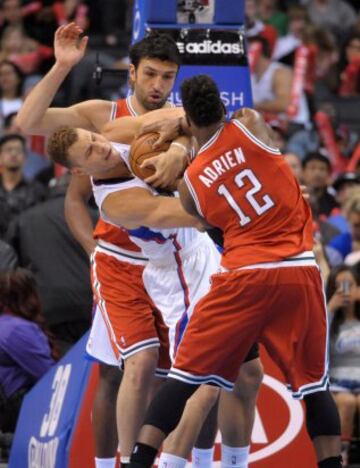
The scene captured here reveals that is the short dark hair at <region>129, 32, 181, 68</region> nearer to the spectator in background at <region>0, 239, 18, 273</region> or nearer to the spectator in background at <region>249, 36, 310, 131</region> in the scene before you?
the spectator in background at <region>0, 239, 18, 273</region>

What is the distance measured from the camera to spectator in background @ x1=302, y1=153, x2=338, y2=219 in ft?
41.5

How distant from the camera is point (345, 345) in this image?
394 inches

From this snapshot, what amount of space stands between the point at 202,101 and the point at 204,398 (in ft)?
5.07

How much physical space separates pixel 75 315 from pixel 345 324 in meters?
1.84

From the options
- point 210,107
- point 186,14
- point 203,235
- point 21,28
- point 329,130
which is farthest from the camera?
point 21,28

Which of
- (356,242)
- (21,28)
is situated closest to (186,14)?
(356,242)

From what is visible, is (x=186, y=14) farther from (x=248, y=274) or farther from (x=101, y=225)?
(x=248, y=274)

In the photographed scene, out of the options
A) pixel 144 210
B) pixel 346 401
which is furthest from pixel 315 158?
pixel 144 210

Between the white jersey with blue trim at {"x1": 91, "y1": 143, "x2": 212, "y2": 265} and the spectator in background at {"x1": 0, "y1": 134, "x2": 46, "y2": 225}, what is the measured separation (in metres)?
3.87

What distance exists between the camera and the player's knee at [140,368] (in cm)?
820

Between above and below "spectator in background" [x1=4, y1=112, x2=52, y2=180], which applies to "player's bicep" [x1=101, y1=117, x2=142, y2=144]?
above

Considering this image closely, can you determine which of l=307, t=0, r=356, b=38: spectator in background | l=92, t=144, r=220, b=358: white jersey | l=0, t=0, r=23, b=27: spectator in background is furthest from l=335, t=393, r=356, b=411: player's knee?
l=307, t=0, r=356, b=38: spectator in background

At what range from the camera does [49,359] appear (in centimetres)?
1004

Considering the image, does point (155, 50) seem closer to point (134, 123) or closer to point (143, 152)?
point (134, 123)
